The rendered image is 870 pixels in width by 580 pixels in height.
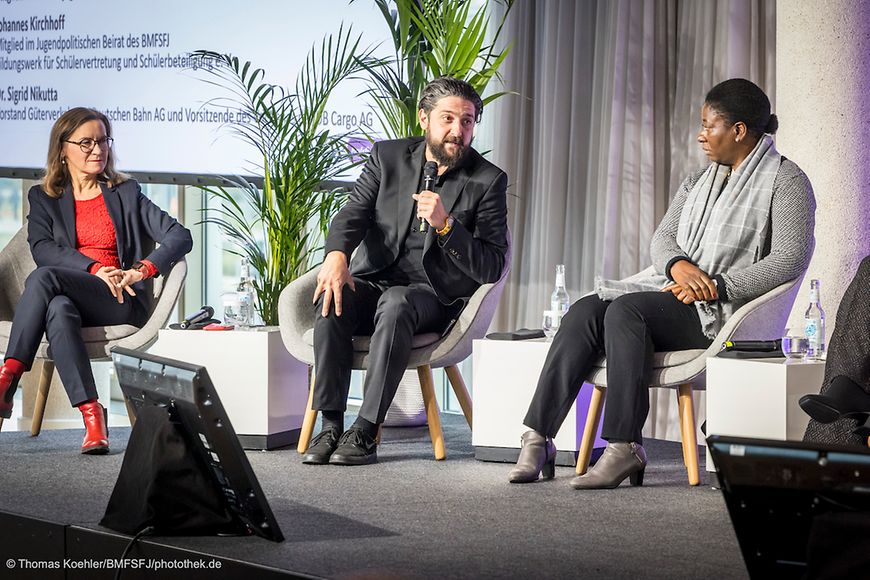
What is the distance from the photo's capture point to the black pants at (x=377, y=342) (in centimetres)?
379

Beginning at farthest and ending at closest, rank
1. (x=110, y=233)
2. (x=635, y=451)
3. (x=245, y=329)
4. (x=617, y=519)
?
(x=110, y=233)
(x=245, y=329)
(x=635, y=451)
(x=617, y=519)

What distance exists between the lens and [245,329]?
430 centimetres

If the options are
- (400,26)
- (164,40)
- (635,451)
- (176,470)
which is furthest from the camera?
(164,40)

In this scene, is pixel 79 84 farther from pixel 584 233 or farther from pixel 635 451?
pixel 635 451

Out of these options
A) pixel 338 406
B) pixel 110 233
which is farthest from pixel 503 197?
pixel 110 233

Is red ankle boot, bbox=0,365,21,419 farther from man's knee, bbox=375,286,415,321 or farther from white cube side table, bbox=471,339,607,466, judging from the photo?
white cube side table, bbox=471,339,607,466

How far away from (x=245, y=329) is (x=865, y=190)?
2.23 metres

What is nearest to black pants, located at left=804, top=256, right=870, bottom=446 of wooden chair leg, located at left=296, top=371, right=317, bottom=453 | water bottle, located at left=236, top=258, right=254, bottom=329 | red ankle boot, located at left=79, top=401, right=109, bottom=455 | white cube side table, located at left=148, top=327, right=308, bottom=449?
wooden chair leg, located at left=296, top=371, right=317, bottom=453

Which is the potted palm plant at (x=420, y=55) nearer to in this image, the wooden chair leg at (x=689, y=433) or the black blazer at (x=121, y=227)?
the black blazer at (x=121, y=227)

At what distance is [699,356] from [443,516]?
96cm

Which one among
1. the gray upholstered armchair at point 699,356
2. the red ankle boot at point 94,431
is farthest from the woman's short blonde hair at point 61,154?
the gray upholstered armchair at point 699,356

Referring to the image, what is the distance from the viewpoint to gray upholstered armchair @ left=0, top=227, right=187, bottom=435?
4.34 metres

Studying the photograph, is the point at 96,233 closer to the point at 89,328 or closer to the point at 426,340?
the point at 89,328

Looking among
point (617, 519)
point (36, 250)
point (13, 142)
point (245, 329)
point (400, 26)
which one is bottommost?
point (617, 519)
